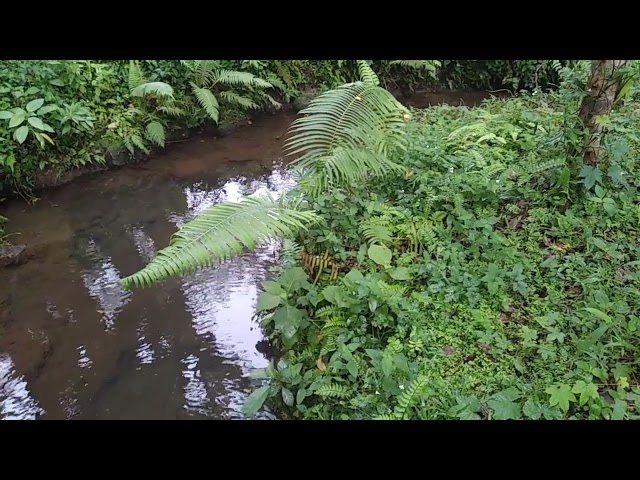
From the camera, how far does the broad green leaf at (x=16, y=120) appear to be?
4.62 metres

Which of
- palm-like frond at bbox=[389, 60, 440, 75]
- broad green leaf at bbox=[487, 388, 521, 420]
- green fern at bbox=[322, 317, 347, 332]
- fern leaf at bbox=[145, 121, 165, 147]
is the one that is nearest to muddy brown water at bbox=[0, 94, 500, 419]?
fern leaf at bbox=[145, 121, 165, 147]

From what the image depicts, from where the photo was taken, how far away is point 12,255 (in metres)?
4.24

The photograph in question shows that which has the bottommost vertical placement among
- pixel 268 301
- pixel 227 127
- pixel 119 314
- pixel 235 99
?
pixel 119 314

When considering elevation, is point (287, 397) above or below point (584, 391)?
below

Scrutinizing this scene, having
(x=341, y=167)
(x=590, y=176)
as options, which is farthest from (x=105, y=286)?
(x=590, y=176)

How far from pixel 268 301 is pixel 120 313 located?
4.34 feet

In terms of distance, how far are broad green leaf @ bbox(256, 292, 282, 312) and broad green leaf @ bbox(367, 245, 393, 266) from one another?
0.68m

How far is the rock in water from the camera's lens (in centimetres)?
418

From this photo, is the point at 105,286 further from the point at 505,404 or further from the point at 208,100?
the point at 505,404

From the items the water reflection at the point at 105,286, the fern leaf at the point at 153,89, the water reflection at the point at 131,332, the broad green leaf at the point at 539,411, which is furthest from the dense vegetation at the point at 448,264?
the fern leaf at the point at 153,89

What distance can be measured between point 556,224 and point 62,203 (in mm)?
4449

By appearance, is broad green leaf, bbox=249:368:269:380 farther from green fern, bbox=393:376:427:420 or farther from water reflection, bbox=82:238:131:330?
water reflection, bbox=82:238:131:330
